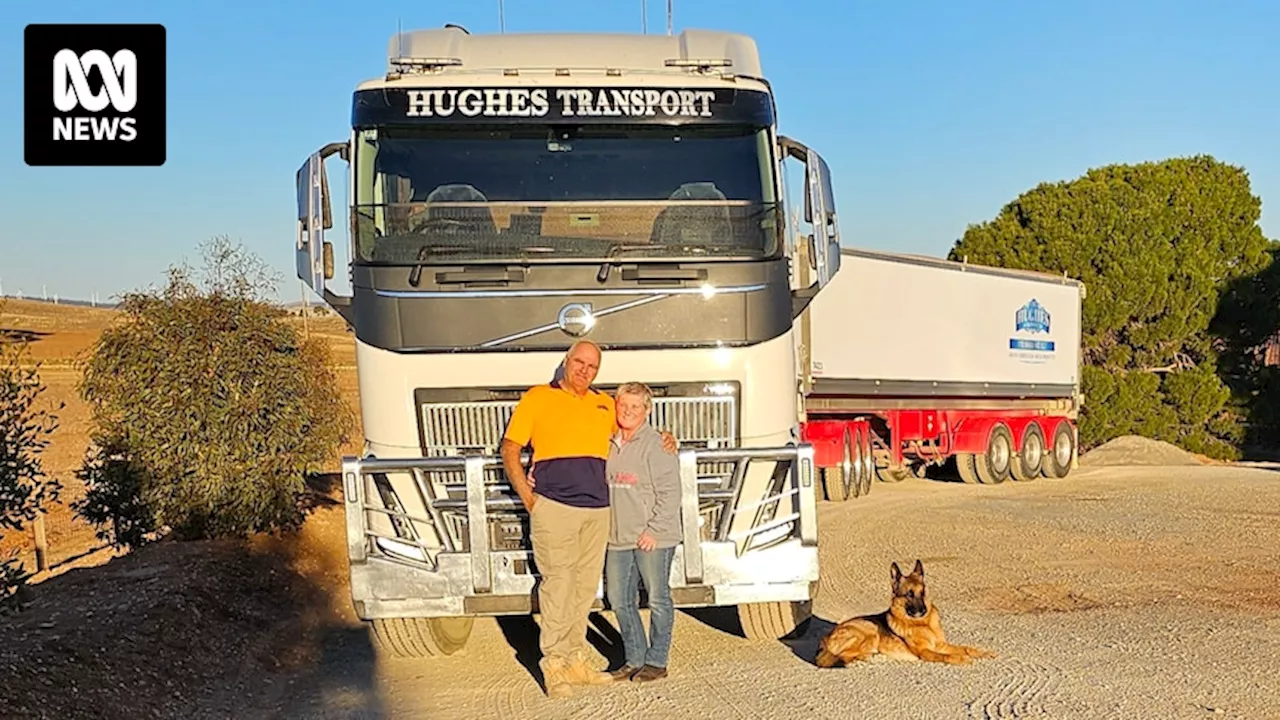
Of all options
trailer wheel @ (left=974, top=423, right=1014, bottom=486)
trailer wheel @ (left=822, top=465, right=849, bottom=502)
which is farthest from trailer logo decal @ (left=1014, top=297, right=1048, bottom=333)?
trailer wheel @ (left=822, top=465, right=849, bottom=502)

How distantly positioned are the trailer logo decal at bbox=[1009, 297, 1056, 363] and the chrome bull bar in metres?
18.9

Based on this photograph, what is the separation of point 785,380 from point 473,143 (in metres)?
2.35

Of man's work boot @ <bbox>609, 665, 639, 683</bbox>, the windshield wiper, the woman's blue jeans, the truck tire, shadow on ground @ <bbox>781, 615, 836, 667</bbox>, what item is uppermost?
the windshield wiper

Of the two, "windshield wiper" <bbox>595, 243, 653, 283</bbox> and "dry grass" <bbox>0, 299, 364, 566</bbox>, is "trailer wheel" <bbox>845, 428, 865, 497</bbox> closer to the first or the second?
"dry grass" <bbox>0, 299, 364, 566</bbox>

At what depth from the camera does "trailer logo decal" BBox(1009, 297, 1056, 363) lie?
26.0 metres

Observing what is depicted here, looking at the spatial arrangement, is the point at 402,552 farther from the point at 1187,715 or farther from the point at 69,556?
the point at 69,556

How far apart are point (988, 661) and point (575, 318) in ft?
10.8

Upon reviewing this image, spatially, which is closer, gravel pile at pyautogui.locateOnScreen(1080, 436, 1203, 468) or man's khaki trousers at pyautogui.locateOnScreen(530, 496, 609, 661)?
man's khaki trousers at pyautogui.locateOnScreen(530, 496, 609, 661)

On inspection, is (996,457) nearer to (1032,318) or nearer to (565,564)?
(1032,318)

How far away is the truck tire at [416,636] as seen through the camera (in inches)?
340

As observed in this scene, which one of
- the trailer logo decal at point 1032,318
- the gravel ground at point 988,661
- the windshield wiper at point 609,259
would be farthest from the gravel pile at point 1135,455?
the windshield wiper at point 609,259

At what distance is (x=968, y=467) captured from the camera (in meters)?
25.7

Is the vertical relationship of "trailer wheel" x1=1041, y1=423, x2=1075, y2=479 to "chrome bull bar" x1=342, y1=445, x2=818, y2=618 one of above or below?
below

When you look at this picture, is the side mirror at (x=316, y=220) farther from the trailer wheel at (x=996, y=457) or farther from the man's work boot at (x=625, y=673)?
the trailer wheel at (x=996, y=457)
